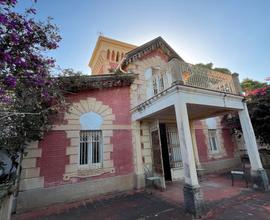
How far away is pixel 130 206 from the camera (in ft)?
15.8

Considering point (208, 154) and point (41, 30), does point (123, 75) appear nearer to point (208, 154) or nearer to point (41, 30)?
point (41, 30)

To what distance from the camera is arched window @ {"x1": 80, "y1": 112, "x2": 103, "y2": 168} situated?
20.3ft

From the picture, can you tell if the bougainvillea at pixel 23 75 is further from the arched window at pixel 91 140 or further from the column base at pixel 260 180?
the column base at pixel 260 180

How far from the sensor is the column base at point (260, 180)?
550 centimetres

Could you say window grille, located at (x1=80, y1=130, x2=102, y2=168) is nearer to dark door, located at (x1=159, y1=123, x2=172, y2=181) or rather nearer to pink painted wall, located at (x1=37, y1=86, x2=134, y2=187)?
pink painted wall, located at (x1=37, y1=86, x2=134, y2=187)

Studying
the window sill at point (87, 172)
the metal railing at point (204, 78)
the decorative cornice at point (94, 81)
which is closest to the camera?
the metal railing at point (204, 78)

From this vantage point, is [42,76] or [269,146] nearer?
[42,76]

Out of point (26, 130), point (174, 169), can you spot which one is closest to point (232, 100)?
point (174, 169)

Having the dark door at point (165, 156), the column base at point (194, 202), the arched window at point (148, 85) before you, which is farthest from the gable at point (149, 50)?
the column base at point (194, 202)

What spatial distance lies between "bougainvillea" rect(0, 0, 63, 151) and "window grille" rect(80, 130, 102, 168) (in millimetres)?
1570

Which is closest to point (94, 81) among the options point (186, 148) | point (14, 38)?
point (14, 38)

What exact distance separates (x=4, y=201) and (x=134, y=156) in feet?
15.0

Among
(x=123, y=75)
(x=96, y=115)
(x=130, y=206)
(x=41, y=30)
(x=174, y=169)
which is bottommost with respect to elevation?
(x=130, y=206)

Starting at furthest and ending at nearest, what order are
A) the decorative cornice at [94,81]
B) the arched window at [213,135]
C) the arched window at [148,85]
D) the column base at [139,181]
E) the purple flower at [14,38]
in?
1. the arched window at [213,135]
2. the arched window at [148,85]
3. the column base at [139,181]
4. the decorative cornice at [94,81]
5. the purple flower at [14,38]
